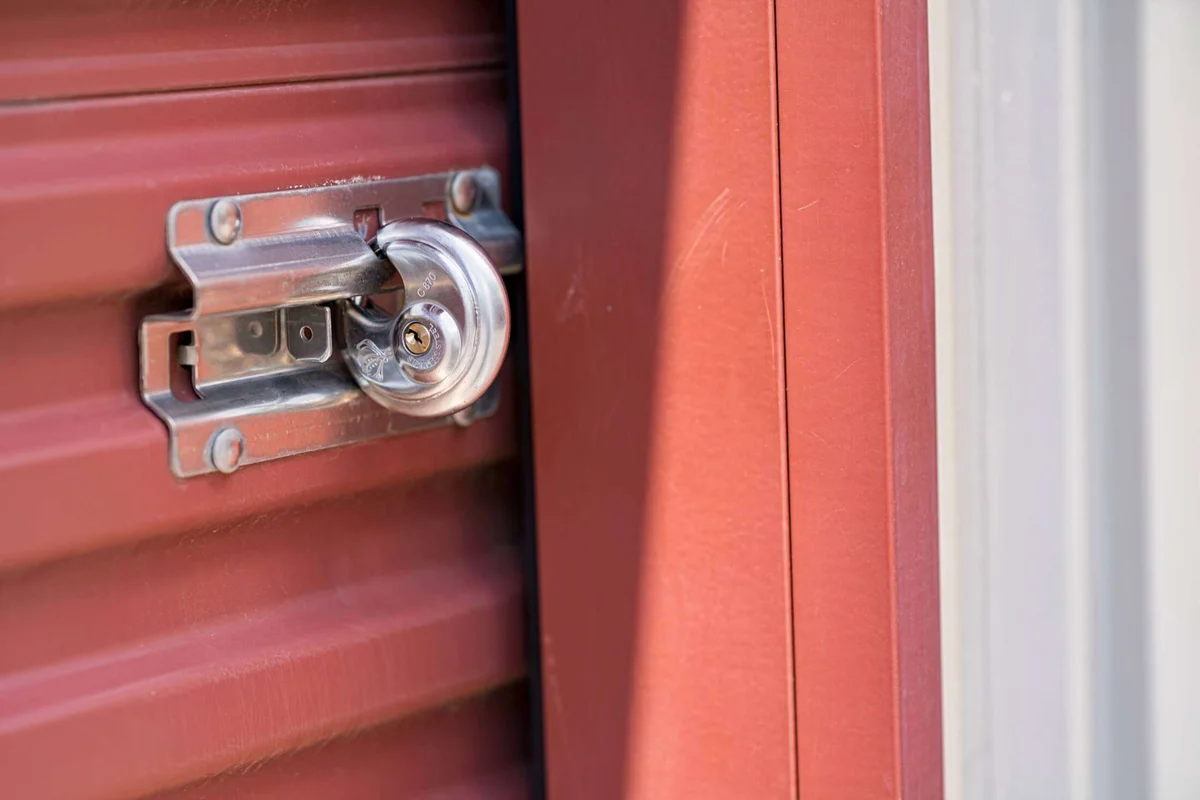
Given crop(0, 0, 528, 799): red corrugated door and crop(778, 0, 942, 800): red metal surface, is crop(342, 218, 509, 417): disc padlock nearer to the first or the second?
crop(0, 0, 528, 799): red corrugated door

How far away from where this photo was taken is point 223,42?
1.07m

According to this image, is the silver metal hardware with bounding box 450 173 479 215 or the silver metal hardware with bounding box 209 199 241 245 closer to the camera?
the silver metal hardware with bounding box 209 199 241 245

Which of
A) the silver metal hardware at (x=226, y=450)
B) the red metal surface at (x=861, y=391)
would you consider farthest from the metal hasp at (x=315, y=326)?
the red metal surface at (x=861, y=391)

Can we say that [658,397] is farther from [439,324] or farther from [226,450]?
[226,450]

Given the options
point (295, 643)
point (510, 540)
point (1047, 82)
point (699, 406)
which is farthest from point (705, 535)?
point (1047, 82)

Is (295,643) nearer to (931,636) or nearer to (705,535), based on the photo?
(705,535)

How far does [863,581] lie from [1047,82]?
0.47 m

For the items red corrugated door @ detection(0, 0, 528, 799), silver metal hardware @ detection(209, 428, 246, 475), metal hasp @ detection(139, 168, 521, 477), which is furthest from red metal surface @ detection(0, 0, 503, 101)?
silver metal hardware @ detection(209, 428, 246, 475)

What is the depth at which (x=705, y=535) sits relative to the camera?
117cm

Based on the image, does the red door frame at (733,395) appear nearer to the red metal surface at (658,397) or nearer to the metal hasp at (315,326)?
the red metal surface at (658,397)

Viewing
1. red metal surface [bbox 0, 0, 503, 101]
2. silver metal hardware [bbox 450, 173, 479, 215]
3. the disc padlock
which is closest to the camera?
red metal surface [bbox 0, 0, 503, 101]

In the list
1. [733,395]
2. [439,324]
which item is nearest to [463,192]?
[439,324]

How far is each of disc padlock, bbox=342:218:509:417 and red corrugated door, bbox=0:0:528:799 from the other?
84 mm

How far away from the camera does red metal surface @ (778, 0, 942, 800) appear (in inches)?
41.1
